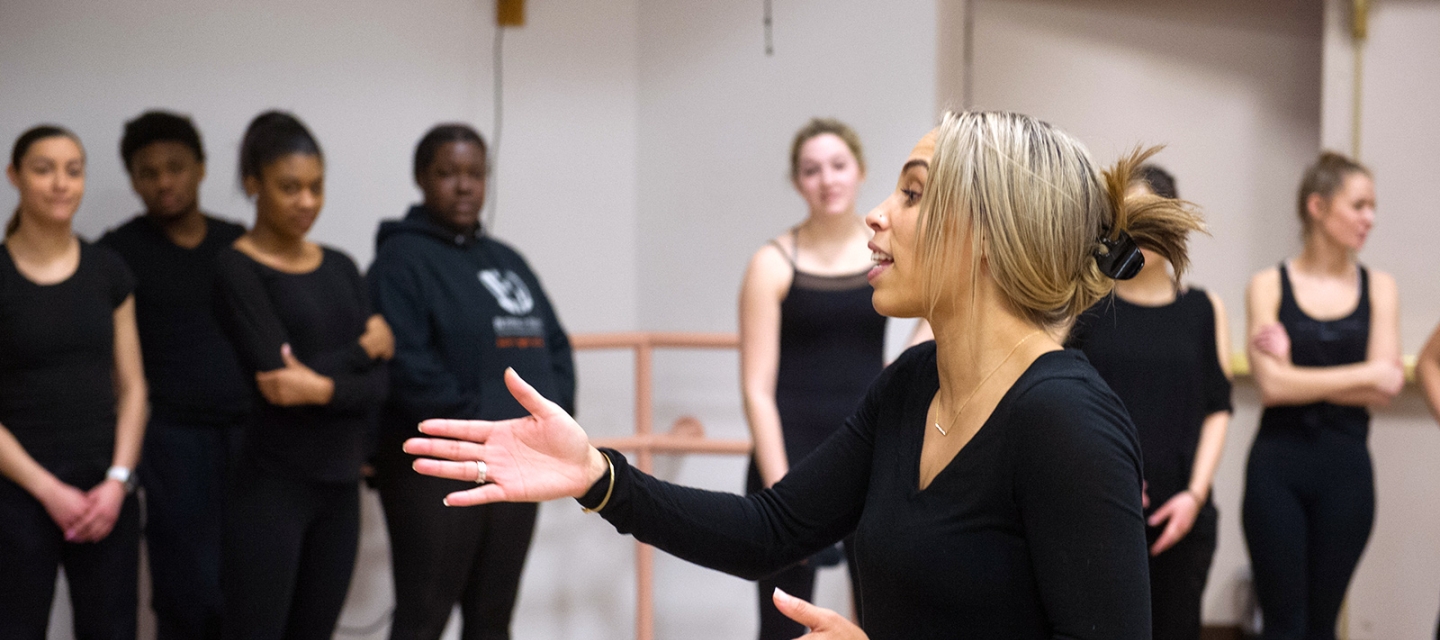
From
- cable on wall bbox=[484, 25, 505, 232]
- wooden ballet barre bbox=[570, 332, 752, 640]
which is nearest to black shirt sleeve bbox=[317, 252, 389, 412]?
wooden ballet barre bbox=[570, 332, 752, 640]

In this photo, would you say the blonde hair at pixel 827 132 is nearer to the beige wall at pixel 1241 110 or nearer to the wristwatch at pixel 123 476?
the beige wall at pixel 1241 110

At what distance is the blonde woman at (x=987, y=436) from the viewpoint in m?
1.13

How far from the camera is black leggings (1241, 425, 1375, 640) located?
2977 millimetres

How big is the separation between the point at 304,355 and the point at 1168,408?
1956 mm

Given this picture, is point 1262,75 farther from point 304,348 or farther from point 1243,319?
point 304,348

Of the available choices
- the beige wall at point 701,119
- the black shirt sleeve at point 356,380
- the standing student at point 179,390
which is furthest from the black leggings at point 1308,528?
the standing student at point 179,390

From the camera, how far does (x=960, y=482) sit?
1.21m

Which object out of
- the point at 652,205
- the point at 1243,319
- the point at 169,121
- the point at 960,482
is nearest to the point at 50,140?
the point at 169,121

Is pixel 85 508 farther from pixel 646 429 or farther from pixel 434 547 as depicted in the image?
pixel 646 429

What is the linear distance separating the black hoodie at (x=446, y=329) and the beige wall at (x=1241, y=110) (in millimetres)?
1655

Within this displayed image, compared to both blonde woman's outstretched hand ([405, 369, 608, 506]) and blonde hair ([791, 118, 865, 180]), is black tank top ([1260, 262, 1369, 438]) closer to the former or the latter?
blonde hair ([791, 118, 865, 180])

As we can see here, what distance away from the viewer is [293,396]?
2590mm

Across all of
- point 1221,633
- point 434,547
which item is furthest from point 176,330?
point 1221,633

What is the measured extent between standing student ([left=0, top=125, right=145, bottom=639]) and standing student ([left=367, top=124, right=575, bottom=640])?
591 millimetres
